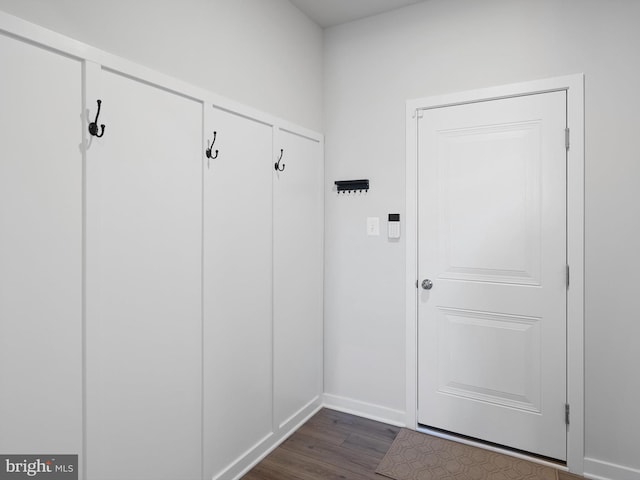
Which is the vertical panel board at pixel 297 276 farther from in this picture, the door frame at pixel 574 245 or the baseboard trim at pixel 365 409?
the door frame at pixel 574 245

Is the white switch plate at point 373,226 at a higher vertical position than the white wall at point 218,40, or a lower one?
lower

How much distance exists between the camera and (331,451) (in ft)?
7.17

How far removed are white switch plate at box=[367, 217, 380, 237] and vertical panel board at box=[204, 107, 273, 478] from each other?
2.42 feet

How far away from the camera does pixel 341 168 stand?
2674 millimetres

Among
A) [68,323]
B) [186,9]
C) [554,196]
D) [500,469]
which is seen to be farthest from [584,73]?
[68,323]

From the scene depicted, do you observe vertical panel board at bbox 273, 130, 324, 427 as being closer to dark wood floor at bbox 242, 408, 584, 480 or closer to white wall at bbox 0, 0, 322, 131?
dark wood floor at bbox 242, 408, 584, 480

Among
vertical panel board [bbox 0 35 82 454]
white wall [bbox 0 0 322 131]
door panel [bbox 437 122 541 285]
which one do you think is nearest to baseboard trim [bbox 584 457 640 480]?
door panel [bbox 437 122 541 285]

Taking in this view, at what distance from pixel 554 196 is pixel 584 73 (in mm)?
647

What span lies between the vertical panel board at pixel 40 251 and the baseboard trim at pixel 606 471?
2400 mm

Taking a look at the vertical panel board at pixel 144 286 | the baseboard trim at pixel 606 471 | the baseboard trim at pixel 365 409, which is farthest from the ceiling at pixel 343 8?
the baseboard trim at pixel 606 471

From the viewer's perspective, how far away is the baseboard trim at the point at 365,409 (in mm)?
2486

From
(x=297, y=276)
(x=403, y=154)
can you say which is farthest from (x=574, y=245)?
(x=297, y=276)

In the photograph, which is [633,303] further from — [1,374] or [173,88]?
[1,374]

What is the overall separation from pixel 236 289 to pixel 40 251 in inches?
36.0
